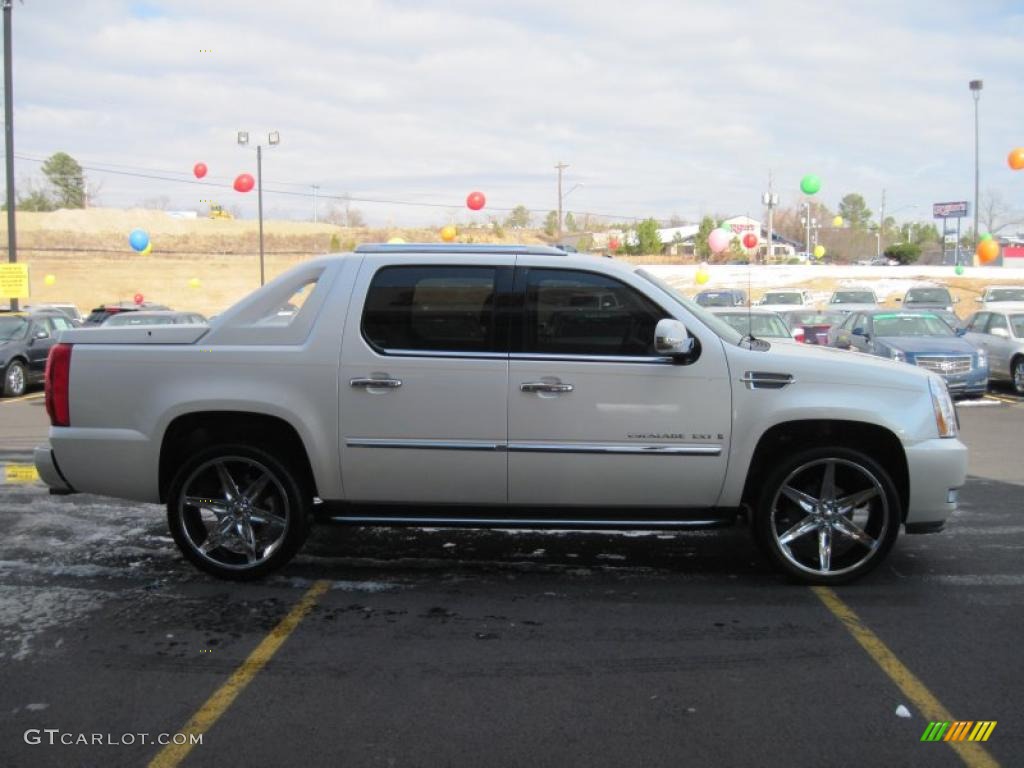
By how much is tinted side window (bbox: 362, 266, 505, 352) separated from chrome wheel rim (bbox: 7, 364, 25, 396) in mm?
13515

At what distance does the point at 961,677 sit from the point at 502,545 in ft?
9.57

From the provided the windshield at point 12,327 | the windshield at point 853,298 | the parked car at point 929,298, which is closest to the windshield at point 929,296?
the parked car at point 929,298

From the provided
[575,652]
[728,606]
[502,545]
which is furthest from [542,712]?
[502,545]

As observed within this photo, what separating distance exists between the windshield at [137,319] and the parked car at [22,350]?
95 cm

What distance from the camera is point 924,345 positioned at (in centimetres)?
1454

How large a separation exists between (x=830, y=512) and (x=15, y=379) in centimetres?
1532

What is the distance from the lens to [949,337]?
49.8ft

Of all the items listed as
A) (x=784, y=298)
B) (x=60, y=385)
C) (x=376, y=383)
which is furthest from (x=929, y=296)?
(x=60, y=385)

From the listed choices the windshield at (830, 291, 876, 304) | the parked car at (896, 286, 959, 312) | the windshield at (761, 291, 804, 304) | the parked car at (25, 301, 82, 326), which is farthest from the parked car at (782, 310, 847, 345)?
the parked car at (25, 301, 82, 326)

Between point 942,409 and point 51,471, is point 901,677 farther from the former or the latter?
point 51,471

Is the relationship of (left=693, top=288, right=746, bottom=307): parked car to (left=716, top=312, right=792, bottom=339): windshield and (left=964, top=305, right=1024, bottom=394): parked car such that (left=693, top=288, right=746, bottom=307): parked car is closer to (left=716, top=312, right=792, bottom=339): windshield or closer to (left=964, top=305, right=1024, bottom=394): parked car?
(left=964, top=305, right=1024, bottom=394): parked car

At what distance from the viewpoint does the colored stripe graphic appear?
345cm

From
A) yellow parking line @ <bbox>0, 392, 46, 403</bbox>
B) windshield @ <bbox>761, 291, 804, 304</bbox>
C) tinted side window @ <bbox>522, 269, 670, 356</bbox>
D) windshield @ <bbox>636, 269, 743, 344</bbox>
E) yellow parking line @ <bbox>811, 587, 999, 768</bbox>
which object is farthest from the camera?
windshield @ <bbox>761, 291, 804, 304</bbox>

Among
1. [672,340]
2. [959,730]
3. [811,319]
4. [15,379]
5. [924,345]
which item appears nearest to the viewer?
[959,730]
